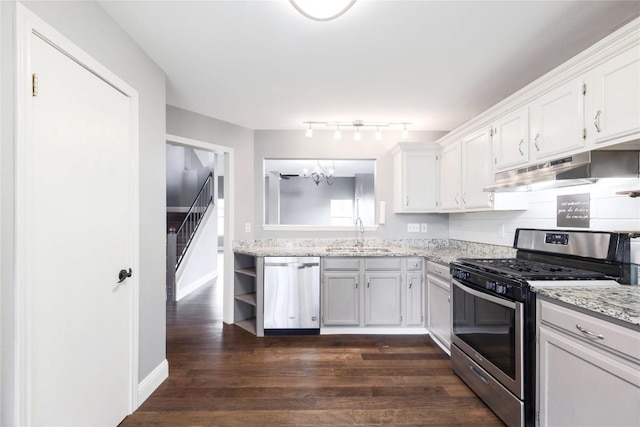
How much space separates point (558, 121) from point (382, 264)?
1975 millimetres

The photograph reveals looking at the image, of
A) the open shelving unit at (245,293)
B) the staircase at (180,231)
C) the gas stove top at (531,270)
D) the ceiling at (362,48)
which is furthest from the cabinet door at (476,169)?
the staircase at (180,231)

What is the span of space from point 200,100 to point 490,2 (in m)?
2.51

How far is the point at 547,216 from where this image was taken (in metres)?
2.36

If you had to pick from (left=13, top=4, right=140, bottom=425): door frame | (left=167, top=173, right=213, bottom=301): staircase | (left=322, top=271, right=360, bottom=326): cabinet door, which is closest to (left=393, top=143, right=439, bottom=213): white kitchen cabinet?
(left=322, top=271, right=360, bottom=326): cabinet door

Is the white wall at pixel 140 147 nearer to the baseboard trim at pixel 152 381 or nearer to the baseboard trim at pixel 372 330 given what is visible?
the baseboard trim at pixel 152 381

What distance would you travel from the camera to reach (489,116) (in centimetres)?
257

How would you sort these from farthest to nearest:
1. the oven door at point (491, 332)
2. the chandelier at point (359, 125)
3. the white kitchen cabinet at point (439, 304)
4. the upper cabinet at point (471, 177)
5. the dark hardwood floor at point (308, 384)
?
1. the chandelier at point (359, 125)
2. the white kitchen cabinet at point (439, 304)
3. the upper cabinet at point (471, 177)
4. the dark hardwood floor at point (308, 384)
5. the oven door at point (491, 332)

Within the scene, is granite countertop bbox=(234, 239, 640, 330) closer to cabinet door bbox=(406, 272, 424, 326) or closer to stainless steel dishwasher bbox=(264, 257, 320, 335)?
stainless steel dishwasher bbox=(264, 257, 320, 335)

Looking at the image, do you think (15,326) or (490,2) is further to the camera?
(490,2)

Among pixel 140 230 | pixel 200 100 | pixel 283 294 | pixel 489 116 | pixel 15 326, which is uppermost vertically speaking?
pixel 200 100

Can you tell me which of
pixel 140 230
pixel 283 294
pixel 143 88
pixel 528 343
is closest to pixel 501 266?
pixel 528 343

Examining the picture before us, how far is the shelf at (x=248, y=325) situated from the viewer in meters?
3.35

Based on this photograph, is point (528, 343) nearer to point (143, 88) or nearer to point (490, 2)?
point (490, 2)

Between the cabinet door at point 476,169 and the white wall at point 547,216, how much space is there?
32cm
